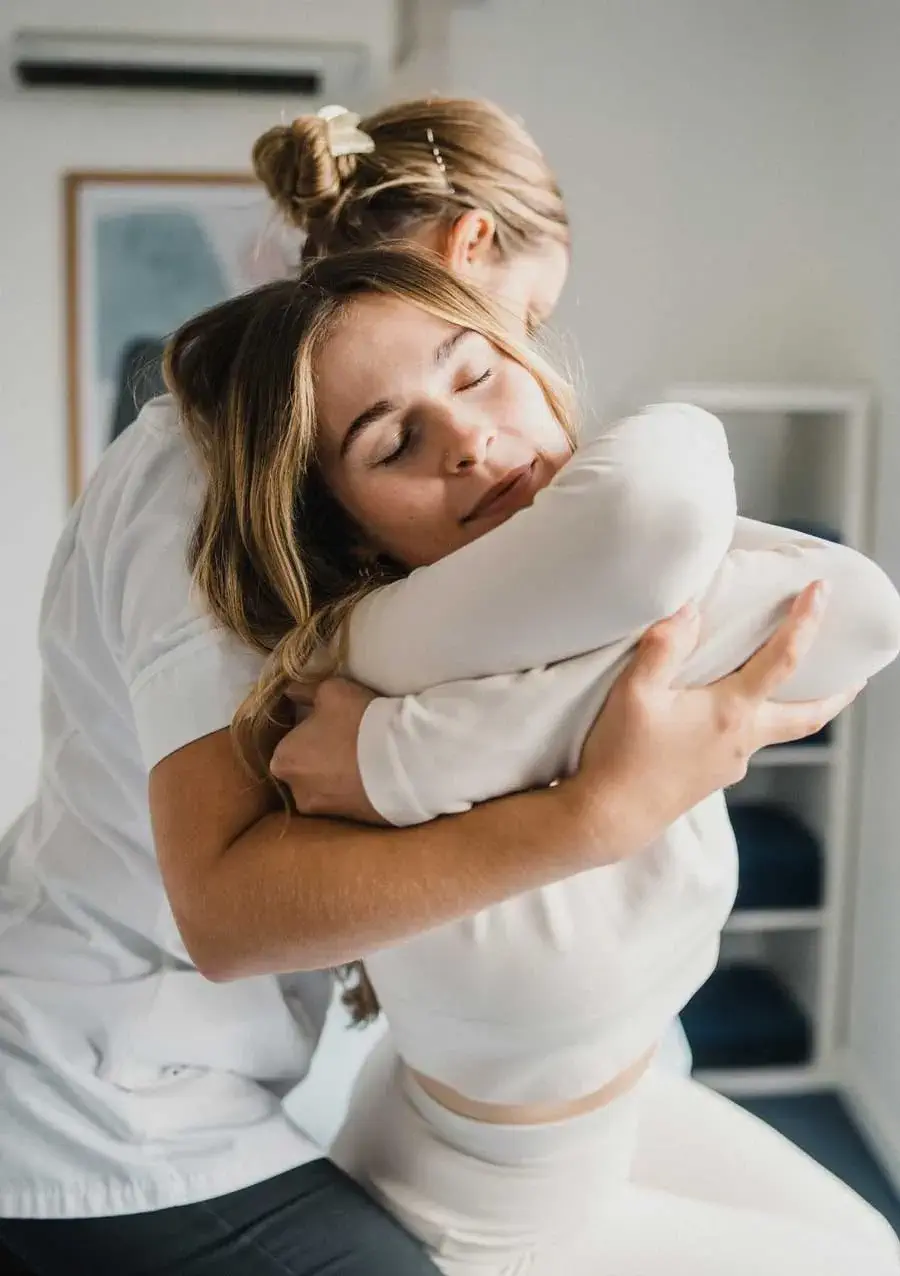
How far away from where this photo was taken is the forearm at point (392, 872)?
0.75 metres

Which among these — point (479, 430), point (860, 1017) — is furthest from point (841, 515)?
point (479, 430)

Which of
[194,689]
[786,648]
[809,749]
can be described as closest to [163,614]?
[194,689]

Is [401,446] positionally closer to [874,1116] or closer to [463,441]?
[463,441]

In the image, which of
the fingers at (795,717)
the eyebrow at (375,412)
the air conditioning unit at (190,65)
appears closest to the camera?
the fingers at (795,717)

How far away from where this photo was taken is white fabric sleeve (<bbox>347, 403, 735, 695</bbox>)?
0.70 m

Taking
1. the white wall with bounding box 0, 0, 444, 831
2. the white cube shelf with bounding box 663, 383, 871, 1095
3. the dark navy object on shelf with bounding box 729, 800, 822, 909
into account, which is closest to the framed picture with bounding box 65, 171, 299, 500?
the white wall with bounding box 0, 0, 444, 831

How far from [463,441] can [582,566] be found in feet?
0.73

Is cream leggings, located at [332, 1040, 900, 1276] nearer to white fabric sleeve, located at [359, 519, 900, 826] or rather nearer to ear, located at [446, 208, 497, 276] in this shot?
white fabric sleeve, located at [359, 519, 900, 826]

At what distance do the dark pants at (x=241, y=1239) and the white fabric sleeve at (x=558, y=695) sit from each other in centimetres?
38

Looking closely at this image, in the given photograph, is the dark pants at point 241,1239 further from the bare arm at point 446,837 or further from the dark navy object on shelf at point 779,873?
the dark navy object on shelf at point 779,873

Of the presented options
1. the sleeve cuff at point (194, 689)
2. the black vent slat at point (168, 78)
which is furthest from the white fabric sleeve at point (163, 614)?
the black vent slat at point (168, 78)

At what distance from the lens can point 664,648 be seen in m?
0.74

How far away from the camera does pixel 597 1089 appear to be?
3.12ft

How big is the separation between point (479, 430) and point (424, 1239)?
0.63 m
